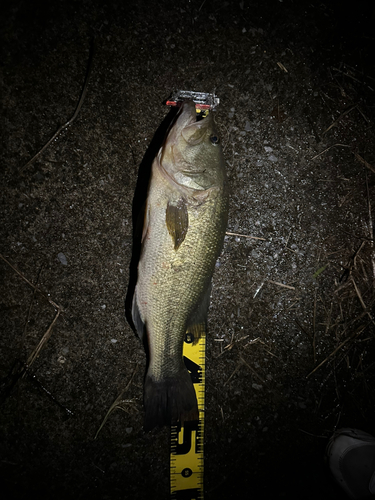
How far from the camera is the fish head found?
6.48ft

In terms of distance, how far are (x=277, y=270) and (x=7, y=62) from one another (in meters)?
2.99

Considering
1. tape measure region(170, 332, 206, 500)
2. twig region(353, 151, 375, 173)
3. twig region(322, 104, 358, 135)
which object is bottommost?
tape measure region(170, 332, 206, 500)

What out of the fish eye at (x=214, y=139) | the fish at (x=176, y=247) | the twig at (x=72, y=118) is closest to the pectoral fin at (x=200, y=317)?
the fish at (x=176, y=247)

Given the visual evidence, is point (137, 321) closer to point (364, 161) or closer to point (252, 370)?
point (252, 370)

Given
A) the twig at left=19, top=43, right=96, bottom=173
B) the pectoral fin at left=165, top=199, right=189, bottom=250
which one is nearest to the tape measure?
the pectoral fin at left=165, top=199, right=189, bottom=250

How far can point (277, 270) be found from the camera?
2695 mm

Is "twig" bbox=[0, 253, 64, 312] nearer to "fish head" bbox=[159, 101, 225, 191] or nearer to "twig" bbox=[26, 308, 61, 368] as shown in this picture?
"twig" bbox=[26, 308, 61, 368]

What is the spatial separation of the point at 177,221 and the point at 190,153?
0.52m

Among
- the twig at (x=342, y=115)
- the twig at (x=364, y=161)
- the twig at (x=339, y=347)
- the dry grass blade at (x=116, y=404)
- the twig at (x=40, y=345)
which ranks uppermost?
the twig at (x=342, y=115)

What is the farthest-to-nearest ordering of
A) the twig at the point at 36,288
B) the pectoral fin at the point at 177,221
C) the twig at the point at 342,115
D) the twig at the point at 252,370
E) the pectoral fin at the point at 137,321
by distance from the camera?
the twig at the point at 342,115, the twig at the point at 252,370, the twig at the point at 36,288, the pectoral fin at the point at 137,321, the pectoral fin at the point at 177,221

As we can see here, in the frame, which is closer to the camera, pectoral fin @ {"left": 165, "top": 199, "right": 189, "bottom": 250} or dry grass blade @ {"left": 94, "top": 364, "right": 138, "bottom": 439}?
pectoral fin @ {"left": 165, "top": 199, "right": 189, "bottom": 250}

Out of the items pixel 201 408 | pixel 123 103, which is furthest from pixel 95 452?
pixel 123 103

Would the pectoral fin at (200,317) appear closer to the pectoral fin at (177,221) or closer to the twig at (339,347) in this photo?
the pectoral fin at (177,221)

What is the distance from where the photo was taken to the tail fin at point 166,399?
208cm
